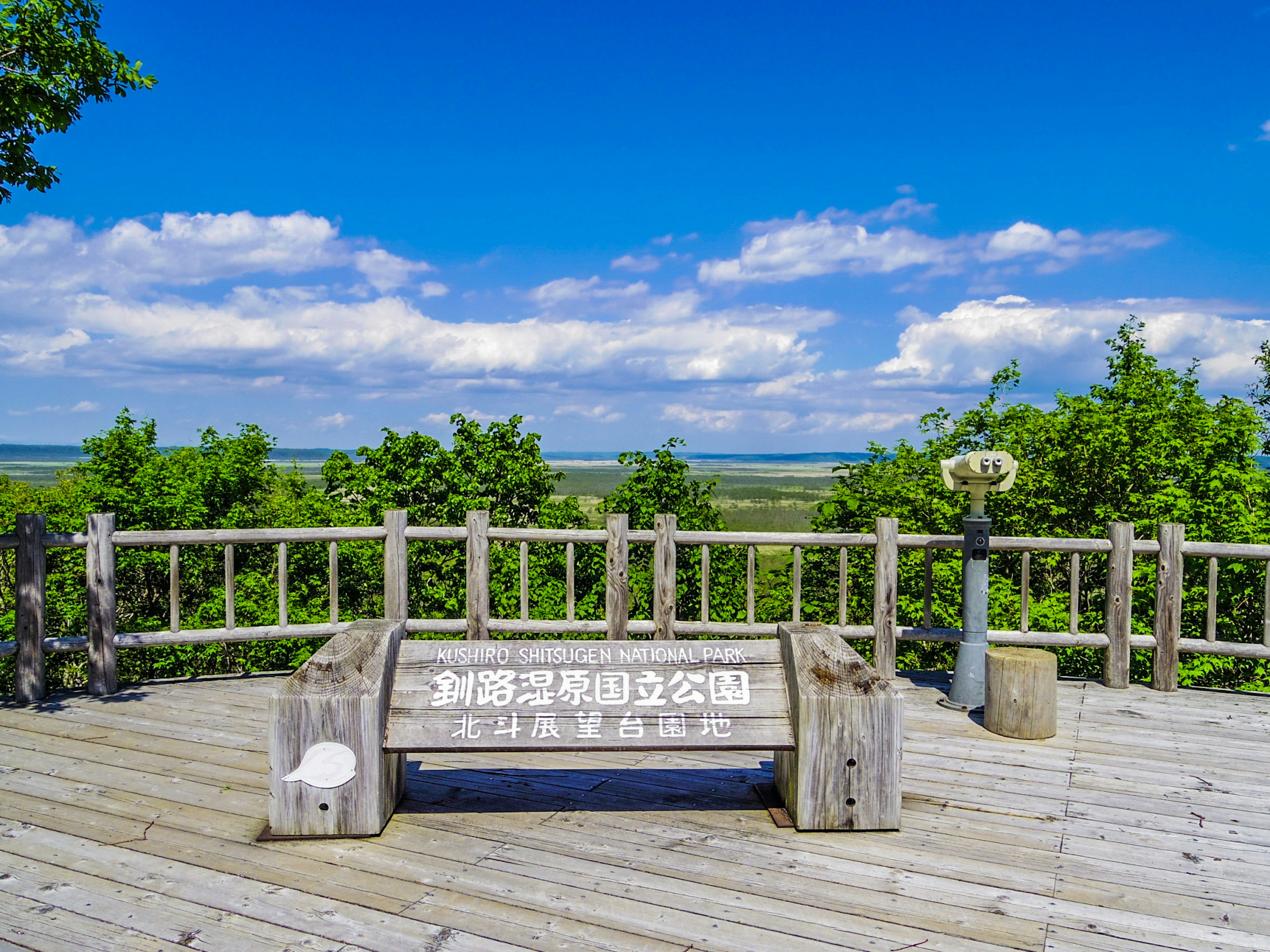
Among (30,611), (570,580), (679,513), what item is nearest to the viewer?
(30,611)

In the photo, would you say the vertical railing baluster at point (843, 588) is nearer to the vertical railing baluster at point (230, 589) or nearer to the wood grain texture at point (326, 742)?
the wood grain texture at point (326, 742)

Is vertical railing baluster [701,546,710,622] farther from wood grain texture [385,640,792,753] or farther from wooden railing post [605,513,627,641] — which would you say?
wood grain texture [385,640,792,753]

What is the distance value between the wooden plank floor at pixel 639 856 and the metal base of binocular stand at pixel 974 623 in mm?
580

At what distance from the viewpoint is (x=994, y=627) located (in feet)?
49.4

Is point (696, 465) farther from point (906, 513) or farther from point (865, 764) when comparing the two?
point (865, 764)

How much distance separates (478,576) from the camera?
6234mm

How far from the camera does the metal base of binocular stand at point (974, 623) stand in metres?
5.54

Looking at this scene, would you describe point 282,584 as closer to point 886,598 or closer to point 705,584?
point 705,584

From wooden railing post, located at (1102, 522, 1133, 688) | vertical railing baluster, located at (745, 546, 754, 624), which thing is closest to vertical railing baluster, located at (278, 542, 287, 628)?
vertical railing baluster, located at (745, 546, 754, 624)

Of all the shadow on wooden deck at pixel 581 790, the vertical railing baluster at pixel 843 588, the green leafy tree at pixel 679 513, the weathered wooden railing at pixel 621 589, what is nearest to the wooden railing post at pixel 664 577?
the weathered wooden railing at pixel 621 589

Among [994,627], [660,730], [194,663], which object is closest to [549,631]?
[660,730]

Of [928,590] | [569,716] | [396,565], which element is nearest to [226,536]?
[396,565]

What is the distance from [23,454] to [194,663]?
200458 mm

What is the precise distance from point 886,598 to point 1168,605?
2.00m
